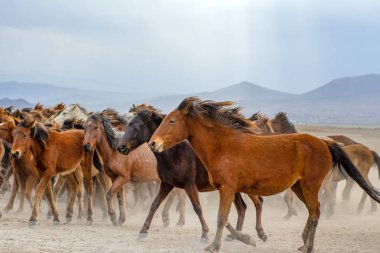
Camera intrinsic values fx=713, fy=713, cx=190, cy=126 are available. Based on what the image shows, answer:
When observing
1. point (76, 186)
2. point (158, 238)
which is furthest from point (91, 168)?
point (158, 238)

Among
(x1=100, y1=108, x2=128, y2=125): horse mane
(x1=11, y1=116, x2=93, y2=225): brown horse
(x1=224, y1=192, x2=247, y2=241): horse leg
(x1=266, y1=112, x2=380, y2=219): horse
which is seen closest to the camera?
(x1=224, y1=192, x2=247, y2=241): horse leg

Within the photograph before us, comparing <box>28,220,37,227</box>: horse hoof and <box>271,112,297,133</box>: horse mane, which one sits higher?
<box>271,112,297,133</box>: horse mane

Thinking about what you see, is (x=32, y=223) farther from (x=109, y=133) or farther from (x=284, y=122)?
(x=284, y=122)

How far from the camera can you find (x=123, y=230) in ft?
39.5

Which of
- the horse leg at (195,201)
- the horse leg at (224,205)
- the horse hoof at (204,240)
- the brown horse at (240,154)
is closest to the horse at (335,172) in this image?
the horse leg at (195,201)

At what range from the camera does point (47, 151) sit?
41.6ft

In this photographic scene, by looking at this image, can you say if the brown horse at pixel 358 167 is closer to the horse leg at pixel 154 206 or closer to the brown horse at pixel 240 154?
the horse leg at pixel 154 206

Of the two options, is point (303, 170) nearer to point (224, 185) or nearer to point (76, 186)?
point (224, 185)

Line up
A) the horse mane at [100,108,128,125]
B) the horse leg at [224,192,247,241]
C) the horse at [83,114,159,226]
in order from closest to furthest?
the horse leg at [224,192,247,241] < the horse at [83,114,159,226] < the horse mane at [100,108,128,125]

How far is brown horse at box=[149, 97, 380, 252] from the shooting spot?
923 cm

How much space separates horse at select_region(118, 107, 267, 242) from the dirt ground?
578 millimetres

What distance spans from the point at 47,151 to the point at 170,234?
8.97 ft

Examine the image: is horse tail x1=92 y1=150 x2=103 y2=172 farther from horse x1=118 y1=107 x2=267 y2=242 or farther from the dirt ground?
horse x1=118 y1=107 x2=267 y2=242

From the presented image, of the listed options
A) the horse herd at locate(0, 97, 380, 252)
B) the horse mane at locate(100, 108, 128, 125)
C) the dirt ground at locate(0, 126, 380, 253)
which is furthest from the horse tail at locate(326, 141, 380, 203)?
the horse mane at locate(100, 108, 128, 125)
